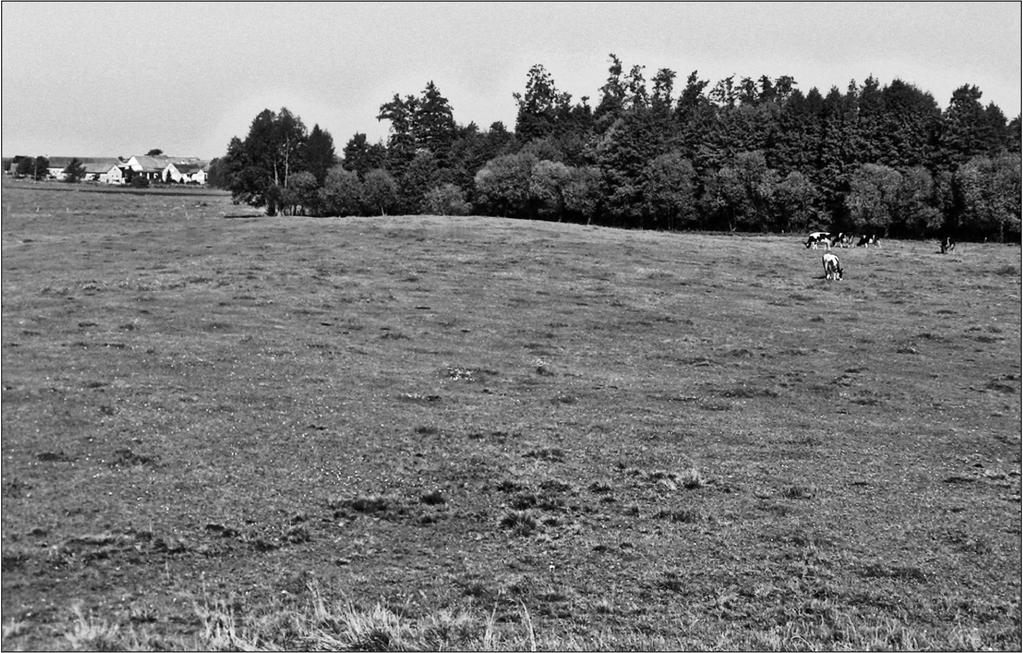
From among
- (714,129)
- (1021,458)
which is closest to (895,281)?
(1021,458)

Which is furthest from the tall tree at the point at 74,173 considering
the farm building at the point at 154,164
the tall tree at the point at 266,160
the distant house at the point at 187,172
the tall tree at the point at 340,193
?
the distant house at the point at 187,172

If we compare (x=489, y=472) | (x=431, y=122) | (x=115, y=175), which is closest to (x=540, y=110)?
(x=431, y=122)

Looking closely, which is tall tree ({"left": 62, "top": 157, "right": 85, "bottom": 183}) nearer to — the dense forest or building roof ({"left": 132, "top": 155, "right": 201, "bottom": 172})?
the dense forest

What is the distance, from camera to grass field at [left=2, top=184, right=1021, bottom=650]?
32.8 ft

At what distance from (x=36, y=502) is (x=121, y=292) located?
1921cm

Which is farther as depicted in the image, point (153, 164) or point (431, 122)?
point (153, 164)

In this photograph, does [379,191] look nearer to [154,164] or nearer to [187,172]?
[187,172]

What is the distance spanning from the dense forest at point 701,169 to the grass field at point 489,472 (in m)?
48.0

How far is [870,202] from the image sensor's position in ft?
254

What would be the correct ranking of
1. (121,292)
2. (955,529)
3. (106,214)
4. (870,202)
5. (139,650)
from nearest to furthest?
(139,650)
(955,529)
(121,292)
(106,214)
(870,202)

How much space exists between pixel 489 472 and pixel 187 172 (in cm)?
16185

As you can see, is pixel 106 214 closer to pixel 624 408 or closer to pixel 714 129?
pixel 624 408

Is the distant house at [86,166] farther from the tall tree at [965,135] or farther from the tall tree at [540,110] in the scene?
the tall tree at [965,135]

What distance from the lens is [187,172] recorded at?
163 meters
